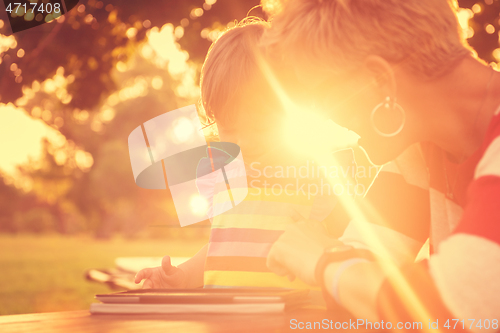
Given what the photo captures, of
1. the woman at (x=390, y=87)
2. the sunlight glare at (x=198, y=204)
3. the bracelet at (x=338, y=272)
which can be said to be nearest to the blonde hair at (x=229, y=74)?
the sunlight glare at (x=198, y=204)

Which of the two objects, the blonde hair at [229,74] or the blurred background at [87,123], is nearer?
the blonde hair at [229,74]

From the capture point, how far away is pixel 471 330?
2.46 ft

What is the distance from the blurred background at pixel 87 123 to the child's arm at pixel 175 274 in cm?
29

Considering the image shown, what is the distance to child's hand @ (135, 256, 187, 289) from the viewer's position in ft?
5.61

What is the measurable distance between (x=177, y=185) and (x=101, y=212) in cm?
→ 2676

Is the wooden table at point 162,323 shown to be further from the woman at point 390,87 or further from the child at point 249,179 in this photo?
the child at point 249,179

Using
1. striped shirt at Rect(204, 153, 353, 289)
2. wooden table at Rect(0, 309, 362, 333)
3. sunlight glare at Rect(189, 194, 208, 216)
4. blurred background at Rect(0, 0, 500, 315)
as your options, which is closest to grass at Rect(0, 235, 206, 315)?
blurred background at Rect(0, 0, 500, 315)

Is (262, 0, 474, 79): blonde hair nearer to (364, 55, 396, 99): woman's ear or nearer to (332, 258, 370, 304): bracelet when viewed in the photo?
(364, 55, 396, 99): woman's ear

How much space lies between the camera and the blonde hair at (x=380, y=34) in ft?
3.84

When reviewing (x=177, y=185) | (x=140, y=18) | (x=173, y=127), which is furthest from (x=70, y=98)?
(x=177, y=185)

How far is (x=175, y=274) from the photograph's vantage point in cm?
182

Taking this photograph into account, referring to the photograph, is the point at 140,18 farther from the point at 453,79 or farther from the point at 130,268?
the point at 130,268

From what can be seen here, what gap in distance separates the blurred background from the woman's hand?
750 millimetres

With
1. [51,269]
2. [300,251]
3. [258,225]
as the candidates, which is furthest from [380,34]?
[51,269]
